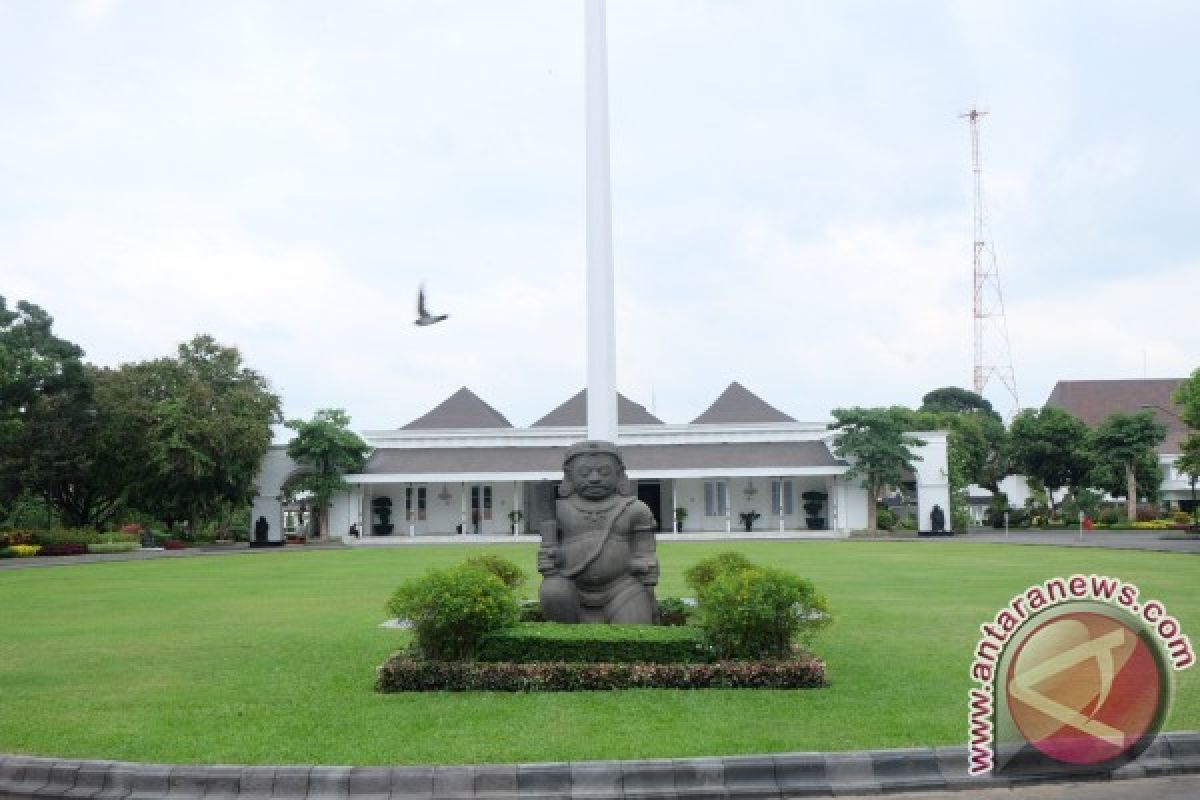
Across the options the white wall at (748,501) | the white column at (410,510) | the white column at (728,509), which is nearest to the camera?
the white column at (728,509)

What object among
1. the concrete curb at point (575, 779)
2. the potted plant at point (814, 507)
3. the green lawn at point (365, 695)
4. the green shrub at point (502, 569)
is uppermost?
the potted plant at point (814, 507)

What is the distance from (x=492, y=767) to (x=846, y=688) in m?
3.76

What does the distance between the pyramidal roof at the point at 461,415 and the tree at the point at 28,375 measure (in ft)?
48.7

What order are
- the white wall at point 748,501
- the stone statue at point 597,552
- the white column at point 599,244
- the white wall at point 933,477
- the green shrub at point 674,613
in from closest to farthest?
the stone statue at point 597,552 → the green shrub at point 674,613 → the white column at point 599,244 → the white wall at point 933,477 → the white wall at point 748,501

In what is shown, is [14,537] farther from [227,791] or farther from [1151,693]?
[1151,693]

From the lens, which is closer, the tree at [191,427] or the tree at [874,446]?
the tree at [191,427]

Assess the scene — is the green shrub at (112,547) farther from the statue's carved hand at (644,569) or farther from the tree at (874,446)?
the statue's carved hand at (644,569)

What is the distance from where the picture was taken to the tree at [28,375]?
36.8 meters

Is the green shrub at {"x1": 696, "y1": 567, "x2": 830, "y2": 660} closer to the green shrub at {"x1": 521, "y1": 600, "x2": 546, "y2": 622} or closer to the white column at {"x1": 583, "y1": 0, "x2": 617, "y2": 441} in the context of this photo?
the green shrub at {"x1": 521, "y1": 600, "x2": 546, "y2": 622}

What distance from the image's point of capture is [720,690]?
8.83 metres

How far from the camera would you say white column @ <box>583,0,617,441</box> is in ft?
41.5

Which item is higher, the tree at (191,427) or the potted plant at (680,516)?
the tree at (191,427)

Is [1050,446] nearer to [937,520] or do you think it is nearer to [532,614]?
[937,520]

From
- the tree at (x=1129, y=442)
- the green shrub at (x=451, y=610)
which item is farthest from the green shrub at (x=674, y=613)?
the tree at (x=1129, y=442)
